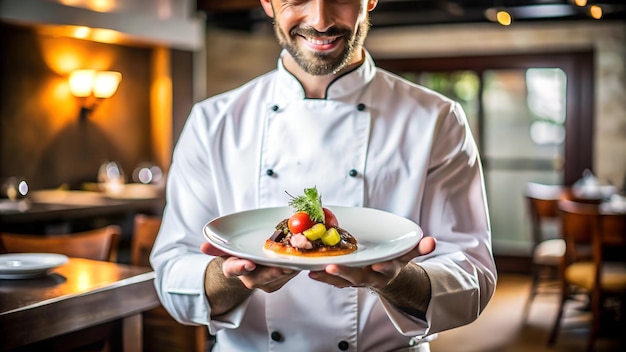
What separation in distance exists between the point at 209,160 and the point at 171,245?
21cm

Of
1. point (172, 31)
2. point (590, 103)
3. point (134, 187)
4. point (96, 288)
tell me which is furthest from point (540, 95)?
point (96, 288)

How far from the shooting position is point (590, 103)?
24.0ft

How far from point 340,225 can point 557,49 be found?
21.4 feet

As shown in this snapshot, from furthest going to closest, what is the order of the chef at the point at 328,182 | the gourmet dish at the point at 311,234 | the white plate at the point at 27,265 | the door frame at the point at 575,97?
the door frame at the point at 575,97 < the white plate at the point at 27,265 < the chef at the point at 328,182 < the gourmet dish at the point at 311,234

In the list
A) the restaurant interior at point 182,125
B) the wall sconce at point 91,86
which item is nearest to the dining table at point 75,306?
the restaurant interior at point 182,125

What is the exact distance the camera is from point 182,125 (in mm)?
6262

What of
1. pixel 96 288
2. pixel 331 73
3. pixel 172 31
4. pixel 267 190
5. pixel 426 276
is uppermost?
pixel 172 31

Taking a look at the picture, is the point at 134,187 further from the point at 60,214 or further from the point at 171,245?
the point at 171,245

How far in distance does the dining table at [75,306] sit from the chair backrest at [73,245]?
0.40 metres

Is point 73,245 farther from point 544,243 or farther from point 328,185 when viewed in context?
point 544,243

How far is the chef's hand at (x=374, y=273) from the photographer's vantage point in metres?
1.18

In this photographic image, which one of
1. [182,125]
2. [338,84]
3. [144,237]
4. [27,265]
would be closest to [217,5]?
[182,125]

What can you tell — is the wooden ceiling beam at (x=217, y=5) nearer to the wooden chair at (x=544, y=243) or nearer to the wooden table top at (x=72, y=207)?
the wooden table top at (x=72, y=207)

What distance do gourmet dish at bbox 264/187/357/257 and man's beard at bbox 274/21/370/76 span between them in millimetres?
272
